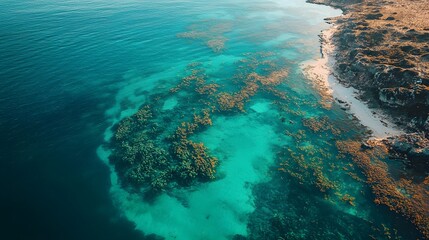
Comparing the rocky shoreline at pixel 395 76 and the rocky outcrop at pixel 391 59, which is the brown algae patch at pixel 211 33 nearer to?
the rocky shoreline at pixel 395 76

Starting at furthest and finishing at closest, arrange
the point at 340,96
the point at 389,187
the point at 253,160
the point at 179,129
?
the point at 340,96 → the point at 179,129 → the point at 253,160 → the point at 389,187

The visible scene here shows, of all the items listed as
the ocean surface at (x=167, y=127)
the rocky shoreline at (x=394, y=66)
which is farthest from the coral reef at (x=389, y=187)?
the rocky shoreline at (x=394, y=66)

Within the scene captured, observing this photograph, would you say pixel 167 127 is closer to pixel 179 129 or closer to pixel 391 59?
pixel 179 129

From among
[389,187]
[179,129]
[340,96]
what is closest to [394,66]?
[340,96]

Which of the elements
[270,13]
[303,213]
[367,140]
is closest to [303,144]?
[367,140]

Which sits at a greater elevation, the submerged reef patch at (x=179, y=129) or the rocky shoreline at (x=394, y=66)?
the rocky shoreline at (x=394, y=66)

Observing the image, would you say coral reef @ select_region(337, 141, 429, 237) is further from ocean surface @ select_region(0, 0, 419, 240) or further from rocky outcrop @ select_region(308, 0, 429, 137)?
rocky outcrop @ select_region(308, 0, 429, 137)

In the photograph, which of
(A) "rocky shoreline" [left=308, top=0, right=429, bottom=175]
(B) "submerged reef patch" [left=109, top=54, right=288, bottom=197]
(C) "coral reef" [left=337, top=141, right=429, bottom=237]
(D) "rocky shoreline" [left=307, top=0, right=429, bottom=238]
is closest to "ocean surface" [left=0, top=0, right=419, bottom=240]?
(B) "submerged reef patch" [left=109, top=54, right=288, bottom=197]

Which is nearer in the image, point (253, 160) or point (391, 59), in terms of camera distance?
point (253, 160)
